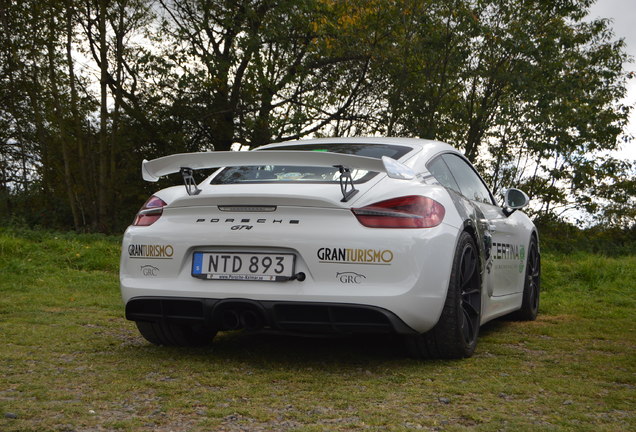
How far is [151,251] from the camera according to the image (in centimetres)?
408

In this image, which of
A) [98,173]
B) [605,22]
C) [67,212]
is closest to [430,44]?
[605,22]

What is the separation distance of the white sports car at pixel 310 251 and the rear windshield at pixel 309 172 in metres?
0.01

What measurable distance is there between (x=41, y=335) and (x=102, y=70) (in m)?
14.1

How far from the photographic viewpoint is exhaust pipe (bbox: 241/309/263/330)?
3.84 metres

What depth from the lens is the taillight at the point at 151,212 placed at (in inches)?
165

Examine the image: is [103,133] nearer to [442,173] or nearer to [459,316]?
[442,173]

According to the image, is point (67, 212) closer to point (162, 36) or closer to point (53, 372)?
point (162, 36)

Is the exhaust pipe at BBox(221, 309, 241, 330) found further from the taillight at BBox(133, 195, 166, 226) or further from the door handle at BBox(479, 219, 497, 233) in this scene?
the door handle at BBox(479, 219, 497, 233)

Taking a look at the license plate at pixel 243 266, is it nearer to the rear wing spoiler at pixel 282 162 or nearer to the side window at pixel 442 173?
the rear wing spoiler at pixel 282 162

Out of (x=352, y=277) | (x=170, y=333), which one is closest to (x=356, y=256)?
(x=352, y=277)

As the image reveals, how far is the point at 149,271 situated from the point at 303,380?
108cm

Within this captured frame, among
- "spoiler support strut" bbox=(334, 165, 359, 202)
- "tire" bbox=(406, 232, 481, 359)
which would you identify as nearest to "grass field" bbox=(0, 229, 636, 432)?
"tire" bbox=(406, 232, 481, 359)

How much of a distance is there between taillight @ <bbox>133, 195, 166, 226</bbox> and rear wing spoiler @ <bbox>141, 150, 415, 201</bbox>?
6.8 inches

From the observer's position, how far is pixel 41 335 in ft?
15.9
